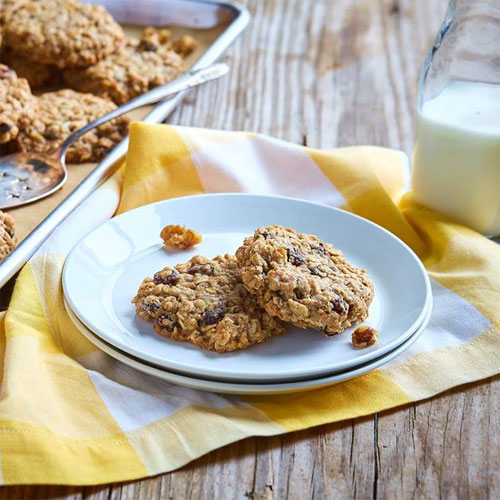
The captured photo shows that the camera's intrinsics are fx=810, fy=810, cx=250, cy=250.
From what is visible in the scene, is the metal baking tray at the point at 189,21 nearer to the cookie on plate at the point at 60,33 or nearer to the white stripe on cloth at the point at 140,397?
the cookie on plate at the point at 60,33

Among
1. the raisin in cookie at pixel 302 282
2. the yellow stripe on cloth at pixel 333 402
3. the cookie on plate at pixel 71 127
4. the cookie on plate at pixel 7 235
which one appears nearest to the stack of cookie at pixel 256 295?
the raisin in cookie at pixel 302 282

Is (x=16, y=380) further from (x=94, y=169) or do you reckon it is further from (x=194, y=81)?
(x=194, y=81)

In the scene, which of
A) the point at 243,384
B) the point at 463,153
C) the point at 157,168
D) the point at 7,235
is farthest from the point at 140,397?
the point at 463,153

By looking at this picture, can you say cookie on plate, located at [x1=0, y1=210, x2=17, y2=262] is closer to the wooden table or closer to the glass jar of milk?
the wooden table

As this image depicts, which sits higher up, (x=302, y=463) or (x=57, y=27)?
Answer: (x=57, y=27)

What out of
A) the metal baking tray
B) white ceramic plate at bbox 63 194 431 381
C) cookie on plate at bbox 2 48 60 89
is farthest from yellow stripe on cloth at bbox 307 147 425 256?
cookie on plate at bbox 2 48 60 89

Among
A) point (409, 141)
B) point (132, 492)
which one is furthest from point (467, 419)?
point (409, 141)
